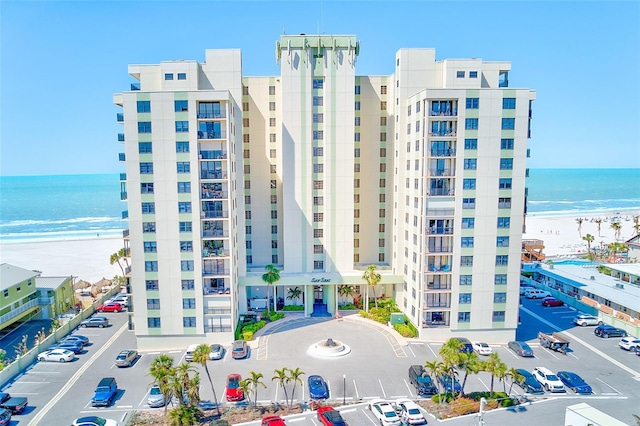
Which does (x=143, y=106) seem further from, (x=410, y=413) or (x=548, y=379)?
(x=548, y=379)

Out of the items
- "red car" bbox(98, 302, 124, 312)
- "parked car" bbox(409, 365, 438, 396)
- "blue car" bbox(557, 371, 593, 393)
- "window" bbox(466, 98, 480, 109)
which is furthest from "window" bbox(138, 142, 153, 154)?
"blue car" bbox(557, 371, 593, 393)

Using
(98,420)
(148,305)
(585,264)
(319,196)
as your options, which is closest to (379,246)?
(319,196)

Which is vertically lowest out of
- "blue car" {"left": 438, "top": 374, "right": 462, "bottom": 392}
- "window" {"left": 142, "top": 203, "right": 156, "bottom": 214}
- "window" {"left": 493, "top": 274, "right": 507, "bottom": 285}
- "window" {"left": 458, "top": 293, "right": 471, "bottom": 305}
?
"blue car" {"left": 438, "top": 374, "right": 462, "bottom": 392}

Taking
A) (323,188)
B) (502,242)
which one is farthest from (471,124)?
(323,188)

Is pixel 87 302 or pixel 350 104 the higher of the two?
pixel 350 104

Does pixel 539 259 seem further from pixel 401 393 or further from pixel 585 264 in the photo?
pixel 401 393

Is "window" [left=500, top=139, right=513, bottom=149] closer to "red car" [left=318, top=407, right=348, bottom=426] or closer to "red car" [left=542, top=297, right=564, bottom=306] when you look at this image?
"red car" [left=542, top=297, right=564, bottom=306]

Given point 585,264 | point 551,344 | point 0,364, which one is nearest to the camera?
point 0,364
